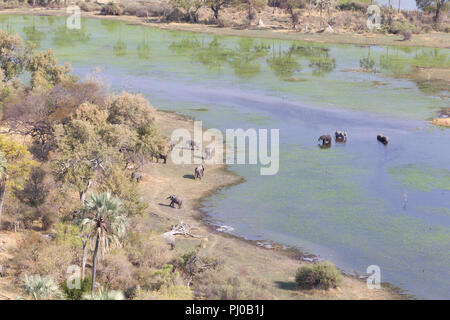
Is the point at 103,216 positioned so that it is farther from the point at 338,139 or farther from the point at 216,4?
the point at 216,4

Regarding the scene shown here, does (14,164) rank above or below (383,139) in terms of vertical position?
above

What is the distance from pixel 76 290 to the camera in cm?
2564

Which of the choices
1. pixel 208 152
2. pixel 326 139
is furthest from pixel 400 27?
pixel 208 152

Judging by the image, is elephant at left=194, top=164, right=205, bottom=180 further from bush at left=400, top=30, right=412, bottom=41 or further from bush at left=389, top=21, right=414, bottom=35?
bush at left=389, top=21, right=414, bottom=35

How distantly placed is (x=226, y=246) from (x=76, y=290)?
8754 mm

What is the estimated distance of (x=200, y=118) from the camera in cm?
5706

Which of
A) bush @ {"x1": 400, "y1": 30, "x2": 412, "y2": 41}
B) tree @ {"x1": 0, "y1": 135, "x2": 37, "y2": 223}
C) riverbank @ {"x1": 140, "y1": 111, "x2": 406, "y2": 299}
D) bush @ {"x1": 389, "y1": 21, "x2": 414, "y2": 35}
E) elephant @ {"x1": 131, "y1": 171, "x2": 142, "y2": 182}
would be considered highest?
bush @ {"x1": 389, "y1": 21, "x2": 414, "y2": 35}

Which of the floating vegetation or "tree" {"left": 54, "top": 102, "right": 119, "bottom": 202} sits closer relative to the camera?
"tree" {"left": 54, "top": 102, "right": 119, "bottom": 202}

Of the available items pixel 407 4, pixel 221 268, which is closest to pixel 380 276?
pixel 221 268

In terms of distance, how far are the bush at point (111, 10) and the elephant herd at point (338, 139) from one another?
3524 inches

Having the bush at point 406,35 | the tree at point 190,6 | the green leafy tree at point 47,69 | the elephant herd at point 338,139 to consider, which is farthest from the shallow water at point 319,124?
the green leafy tree at point 47,69

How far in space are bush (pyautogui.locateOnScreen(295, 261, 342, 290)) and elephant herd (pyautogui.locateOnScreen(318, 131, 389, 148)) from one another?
23653 millimetres

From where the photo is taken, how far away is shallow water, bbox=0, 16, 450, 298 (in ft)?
109

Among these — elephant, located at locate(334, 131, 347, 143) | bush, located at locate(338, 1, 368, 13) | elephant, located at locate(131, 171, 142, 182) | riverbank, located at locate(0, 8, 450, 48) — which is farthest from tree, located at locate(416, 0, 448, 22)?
elephant, located at locate(131, 171, 142, 182)
